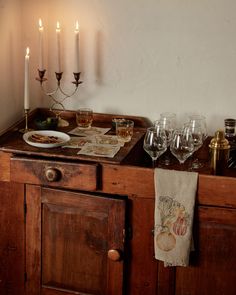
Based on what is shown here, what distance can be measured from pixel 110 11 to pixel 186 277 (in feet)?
3.51

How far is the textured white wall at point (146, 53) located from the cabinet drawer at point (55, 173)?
0.36 meters

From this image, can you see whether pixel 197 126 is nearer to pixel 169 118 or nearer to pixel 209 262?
pixel 169 118

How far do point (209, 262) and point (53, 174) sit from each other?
24.4 inches

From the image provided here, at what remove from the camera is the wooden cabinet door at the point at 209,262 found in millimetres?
2035

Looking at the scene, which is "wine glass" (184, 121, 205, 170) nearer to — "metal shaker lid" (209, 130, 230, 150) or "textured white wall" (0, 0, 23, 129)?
"metal shaker lid" (209, 130, 230, 150)

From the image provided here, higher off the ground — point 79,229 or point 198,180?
point 198,180

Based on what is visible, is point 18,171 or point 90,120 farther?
point 90,120

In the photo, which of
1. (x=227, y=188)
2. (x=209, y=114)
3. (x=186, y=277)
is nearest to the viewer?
(x=227, y=188)

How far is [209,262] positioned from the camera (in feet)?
6.84

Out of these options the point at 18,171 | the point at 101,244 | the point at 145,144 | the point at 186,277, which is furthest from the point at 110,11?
the point at 186,277

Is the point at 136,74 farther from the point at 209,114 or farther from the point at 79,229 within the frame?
the point at 79,229

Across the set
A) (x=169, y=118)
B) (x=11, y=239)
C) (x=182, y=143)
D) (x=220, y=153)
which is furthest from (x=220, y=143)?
(x=11, y=239)

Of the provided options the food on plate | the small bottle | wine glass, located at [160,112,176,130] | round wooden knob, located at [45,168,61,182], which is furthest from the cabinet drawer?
the small bottle

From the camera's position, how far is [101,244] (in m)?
2.18
